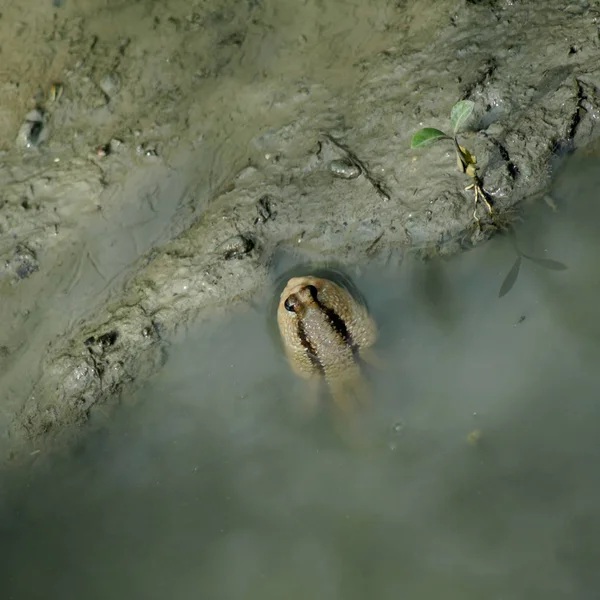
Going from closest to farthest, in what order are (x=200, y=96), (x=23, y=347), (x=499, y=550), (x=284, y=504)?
(x=499, y=550)
(x=284, y=504)
(x=23, y=347)
(x=200, y=96)

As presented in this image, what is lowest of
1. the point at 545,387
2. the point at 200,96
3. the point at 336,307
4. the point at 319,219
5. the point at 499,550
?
the point at 499,550

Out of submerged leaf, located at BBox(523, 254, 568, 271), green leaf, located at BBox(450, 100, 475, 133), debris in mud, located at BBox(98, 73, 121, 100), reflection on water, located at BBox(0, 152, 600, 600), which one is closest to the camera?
reflection on water, located at BBox(0, 152, 600, 600)

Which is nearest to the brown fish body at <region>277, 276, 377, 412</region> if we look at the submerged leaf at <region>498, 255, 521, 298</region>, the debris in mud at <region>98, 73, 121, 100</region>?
the submerged leaf at <region>498, 255, 521, 298</region>

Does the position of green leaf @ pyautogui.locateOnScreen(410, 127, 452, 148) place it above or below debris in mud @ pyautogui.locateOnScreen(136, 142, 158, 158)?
below

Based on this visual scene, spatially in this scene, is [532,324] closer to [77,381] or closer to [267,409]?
[267,409]

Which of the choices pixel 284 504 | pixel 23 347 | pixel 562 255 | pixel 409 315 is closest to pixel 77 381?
pixel 23 347

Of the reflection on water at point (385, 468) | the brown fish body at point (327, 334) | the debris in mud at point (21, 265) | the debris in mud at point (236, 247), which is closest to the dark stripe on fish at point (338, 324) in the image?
the brown fish body at point (327, 334)

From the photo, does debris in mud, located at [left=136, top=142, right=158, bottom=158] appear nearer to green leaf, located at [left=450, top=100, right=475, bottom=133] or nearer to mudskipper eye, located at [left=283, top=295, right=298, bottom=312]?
mudskipper eye, located at [left=283, top=295, right=298, bottom=312]

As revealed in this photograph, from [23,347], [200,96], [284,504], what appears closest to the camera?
[284,504]
